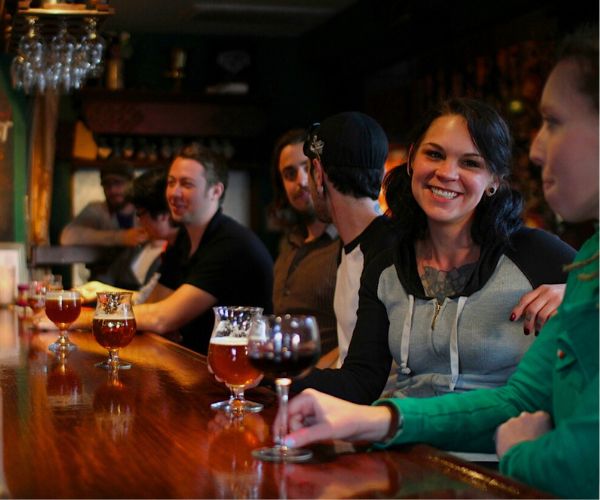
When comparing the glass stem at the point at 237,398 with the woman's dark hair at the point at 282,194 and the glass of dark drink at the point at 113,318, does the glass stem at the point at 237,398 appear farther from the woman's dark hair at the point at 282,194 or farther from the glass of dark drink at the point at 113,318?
the woman's dark hair at the point at 282,194

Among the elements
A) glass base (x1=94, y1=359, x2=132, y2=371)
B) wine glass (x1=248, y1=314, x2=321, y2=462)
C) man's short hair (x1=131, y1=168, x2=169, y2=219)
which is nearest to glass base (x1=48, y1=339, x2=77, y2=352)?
glass base (x1=94, y1=359, x2=132, y2=371)

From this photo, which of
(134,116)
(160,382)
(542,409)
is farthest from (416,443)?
(134,116)

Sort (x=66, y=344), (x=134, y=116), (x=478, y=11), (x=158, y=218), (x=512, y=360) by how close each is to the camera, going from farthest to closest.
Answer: (x=134, y=116)
(x=478, y=11)
(x=158, y=218)
(x=66, y=344)
(x=512, y=360)

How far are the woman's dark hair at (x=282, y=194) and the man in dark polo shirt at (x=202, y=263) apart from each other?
0.73 ft

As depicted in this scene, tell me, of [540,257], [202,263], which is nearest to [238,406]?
[540,257]

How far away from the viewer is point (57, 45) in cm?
395

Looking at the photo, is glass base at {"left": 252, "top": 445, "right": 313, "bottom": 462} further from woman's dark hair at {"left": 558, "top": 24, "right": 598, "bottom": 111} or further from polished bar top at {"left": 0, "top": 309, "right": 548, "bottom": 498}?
woman's dark hair at {"left": 558, "top": 24, "right": 598, "bottom": 111}

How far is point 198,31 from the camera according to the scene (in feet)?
27.4

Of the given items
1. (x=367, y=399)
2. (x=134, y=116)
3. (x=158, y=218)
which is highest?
(x=134, y=116)

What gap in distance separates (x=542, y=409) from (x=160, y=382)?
2.97 ft

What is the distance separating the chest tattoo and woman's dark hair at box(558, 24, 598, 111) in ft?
2.71

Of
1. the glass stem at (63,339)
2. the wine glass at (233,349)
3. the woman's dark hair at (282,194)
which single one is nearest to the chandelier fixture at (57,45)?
the woman's dark hair at (282,194)

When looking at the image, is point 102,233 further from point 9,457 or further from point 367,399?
point 9,457

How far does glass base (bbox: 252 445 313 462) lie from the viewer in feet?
4.82
